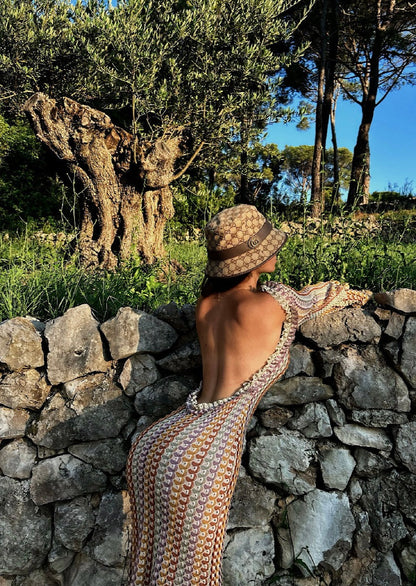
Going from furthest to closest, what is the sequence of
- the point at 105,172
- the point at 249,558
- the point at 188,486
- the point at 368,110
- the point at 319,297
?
the point at 368,110 < the point at 105,172 < the point at 249,558 < the point at 319,297 < the point at 188,486

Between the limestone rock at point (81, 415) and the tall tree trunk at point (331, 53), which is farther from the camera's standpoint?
the tall tree trunk at point (331, 53)

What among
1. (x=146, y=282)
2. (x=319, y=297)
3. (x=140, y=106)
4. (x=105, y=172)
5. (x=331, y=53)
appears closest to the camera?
(x=319, y=297)

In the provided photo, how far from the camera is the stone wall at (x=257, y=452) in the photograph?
99.5 inches

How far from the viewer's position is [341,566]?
2.53 m

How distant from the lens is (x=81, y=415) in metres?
2.54

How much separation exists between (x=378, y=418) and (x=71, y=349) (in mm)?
1934

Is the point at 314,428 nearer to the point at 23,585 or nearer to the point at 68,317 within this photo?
the point at 68,317

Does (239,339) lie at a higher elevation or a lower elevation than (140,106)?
lower

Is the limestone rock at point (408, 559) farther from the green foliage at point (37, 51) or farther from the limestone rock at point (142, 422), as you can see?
the green foliage at point (37, 51)

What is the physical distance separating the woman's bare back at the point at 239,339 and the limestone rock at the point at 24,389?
43.6 inches

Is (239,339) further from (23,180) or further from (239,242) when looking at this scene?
(23,180)

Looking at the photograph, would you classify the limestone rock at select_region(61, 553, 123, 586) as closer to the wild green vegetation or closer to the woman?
the woman

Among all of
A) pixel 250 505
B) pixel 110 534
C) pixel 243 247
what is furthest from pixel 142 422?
pixel 243 247

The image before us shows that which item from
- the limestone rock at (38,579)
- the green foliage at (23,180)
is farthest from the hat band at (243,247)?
the green foliage at (23,180)
